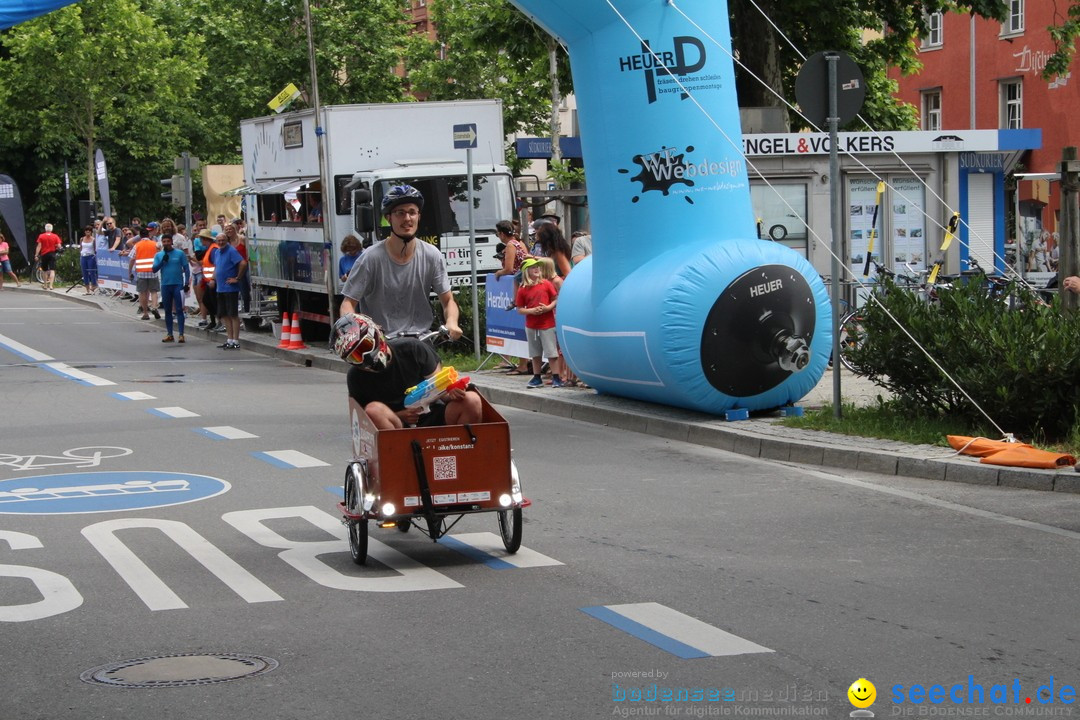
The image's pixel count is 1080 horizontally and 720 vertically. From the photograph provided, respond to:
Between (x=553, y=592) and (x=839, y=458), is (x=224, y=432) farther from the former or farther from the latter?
(x=553, y=592)

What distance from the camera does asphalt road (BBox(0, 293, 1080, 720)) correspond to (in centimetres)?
562

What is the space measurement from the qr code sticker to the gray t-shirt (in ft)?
3.83

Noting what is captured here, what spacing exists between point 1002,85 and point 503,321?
3231 centimetres

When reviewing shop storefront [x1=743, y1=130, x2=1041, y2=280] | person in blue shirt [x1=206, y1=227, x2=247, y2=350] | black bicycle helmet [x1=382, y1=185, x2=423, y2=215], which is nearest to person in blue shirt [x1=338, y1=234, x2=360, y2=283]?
person in blue shirt [x1=206, y1=227, x2=247, y2=350]

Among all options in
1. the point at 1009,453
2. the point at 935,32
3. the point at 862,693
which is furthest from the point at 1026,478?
the point at 935,32

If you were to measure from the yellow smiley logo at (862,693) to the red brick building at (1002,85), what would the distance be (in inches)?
1432

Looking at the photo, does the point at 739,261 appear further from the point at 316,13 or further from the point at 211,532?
the point at 316,13

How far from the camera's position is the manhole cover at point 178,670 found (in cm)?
584

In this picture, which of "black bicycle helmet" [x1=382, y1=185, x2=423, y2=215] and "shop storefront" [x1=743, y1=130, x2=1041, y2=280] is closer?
"black bicycle helmet" [x1=382, y1=185, x2=423, y2=215]

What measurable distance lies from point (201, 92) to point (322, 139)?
43.7 meters

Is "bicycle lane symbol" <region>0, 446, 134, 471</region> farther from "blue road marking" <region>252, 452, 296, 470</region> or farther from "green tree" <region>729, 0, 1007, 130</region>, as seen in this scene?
"green tree" <region>729, 0, 1007, 130</region>

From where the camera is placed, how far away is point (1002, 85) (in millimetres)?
46656

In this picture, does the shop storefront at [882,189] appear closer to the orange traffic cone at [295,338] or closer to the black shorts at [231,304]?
the orange traffic cone at [295,338]

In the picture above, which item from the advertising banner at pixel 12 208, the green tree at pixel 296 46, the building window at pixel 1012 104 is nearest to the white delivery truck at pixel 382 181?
the building window at pixel 1012 104
